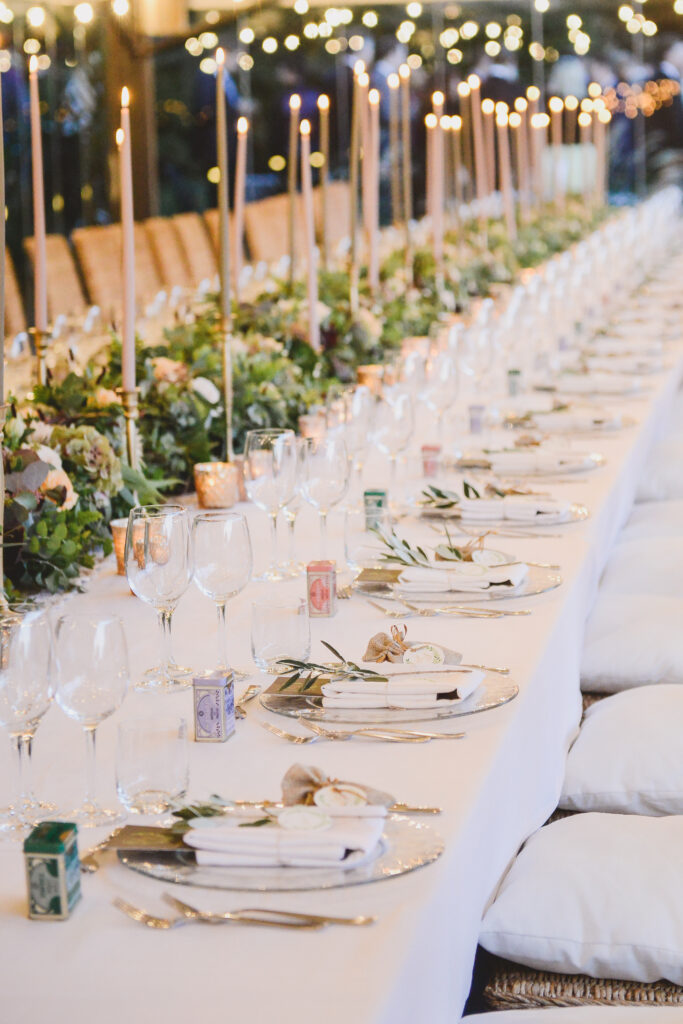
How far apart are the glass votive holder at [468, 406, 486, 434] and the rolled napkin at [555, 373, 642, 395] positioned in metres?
0.65

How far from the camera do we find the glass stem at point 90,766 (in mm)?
1237

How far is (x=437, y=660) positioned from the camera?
1.60 metres

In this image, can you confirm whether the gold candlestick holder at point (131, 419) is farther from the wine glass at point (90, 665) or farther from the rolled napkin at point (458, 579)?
the wine glass at point (90, 665)

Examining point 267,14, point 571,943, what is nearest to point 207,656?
point 571,943

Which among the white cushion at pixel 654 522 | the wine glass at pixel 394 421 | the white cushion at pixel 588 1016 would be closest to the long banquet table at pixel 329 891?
the white cushion at pixel 588 1016

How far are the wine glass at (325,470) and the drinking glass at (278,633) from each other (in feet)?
1.52

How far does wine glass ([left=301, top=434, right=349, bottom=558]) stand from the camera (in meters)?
2.04

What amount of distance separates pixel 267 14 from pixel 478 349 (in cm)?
815

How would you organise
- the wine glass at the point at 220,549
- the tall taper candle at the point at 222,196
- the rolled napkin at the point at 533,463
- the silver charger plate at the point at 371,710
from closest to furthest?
the silver charger plate at the point at 371,710, the wine glass at the point at 220,549, the tall taper candle at the point at 222,196, the rolled napkin at the point at 533,463

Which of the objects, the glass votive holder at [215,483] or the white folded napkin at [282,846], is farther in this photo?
the glass votive holder at [215,483]

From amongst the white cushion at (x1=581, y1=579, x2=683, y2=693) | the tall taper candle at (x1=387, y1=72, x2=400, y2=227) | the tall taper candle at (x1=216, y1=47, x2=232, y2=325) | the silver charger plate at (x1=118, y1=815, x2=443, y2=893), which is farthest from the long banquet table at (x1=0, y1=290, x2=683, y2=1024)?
the tall taper candle at (x1=387, y1=72, x2=400, y2=227)

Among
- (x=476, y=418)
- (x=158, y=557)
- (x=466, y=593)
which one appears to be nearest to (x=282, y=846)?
(x=158, y=557)

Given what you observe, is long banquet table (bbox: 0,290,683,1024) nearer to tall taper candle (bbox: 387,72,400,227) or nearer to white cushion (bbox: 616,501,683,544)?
white cushion (bbox: 616,501,683,544)

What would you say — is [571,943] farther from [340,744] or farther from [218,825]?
[218,825]
